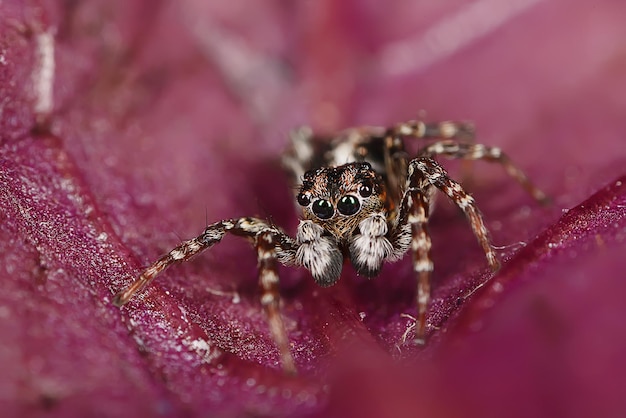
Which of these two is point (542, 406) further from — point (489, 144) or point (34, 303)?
point (489, 144)

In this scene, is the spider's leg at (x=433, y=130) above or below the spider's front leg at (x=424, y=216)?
above

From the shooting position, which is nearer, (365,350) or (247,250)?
(365,350)

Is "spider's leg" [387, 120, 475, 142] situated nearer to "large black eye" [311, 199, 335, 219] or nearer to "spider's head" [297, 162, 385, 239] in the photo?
"spider's head" [297, 162, 385, 239]

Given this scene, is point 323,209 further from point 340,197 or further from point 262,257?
point 262,257

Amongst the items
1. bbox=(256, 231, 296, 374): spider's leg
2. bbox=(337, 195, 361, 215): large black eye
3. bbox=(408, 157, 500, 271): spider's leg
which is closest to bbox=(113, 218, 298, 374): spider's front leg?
bbox=(256, 231, 296, 374): spider's leg

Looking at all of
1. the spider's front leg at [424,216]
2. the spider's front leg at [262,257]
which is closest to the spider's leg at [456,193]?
the spider's front leg at [424,216]

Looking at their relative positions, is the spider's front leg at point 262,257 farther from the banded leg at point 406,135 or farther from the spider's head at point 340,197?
the banded leg at point 406,135

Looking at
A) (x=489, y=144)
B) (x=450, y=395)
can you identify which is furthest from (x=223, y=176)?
(x=450, y=395)
